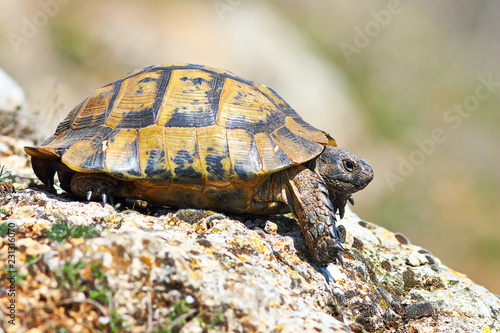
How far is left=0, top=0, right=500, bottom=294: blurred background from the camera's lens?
18.1 metres

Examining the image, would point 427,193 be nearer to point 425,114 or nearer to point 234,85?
point 425,114

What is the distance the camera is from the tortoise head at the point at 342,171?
4988 mm

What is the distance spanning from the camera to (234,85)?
5.35m

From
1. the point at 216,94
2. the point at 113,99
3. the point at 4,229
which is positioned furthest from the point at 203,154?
the point at 4,229

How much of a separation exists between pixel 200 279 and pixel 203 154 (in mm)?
1783

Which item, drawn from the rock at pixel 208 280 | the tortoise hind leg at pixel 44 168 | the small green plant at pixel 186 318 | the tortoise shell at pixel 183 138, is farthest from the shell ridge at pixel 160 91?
the small green plant at pixel 186 318

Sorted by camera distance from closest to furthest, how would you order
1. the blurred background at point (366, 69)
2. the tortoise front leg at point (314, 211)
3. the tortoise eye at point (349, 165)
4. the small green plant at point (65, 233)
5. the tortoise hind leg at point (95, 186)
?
the small green plant at point (65, 233) < the tortoise front leg at point (314, 211) < the tortoise hind leg at point (95, 186) < the tortoise eye at point (349, 165) < the blurred background at point (366, 69)

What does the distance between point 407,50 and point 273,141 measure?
27.2 metres

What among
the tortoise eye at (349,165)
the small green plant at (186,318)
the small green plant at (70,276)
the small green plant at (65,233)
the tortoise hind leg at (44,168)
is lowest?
the tortoise hind leg at (44,168)

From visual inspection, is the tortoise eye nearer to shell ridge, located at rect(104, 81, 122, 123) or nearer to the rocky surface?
the rocky surface

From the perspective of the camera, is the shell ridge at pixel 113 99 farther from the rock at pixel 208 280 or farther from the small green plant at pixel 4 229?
the small green plant at pixel 4 229

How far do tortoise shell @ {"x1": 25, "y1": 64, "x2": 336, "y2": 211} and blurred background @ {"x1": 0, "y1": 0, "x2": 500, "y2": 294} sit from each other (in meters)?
5.67

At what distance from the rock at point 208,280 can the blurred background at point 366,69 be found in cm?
687

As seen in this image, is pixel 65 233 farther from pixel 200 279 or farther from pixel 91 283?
pixel 200 279
